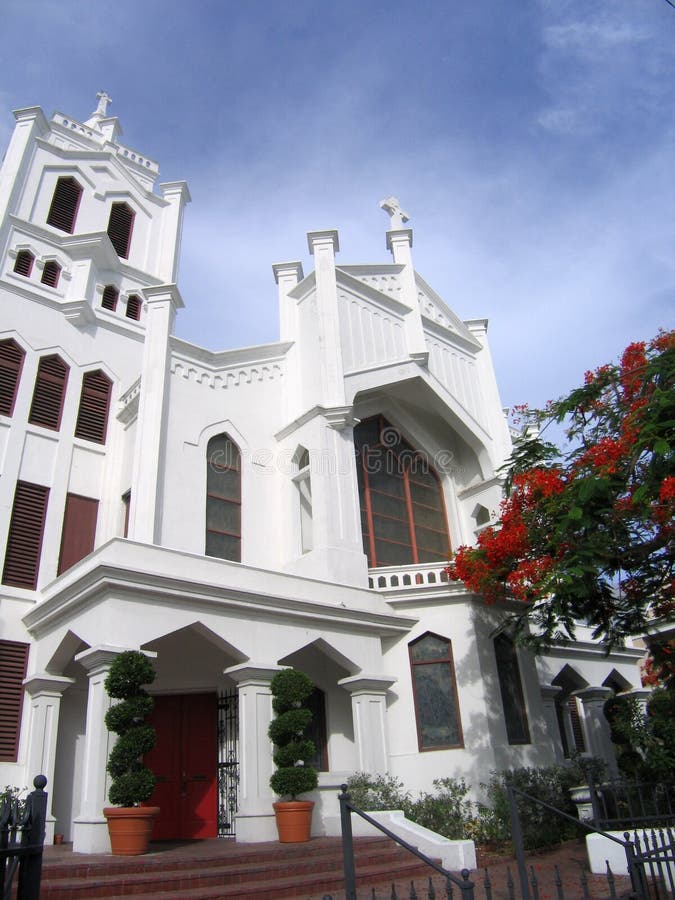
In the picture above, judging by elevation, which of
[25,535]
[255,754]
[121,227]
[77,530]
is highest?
[121,227]

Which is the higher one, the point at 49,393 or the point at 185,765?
the point at 49,393

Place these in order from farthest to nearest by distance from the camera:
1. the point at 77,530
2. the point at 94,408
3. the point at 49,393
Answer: the point at 94,408 < the point at 49,393 < the point at 77,530

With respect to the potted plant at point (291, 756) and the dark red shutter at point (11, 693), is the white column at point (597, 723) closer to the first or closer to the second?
the potted plant at point (291, 756)

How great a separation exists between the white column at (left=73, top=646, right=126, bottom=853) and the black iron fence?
16.7ft

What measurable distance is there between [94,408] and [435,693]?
32.4ft

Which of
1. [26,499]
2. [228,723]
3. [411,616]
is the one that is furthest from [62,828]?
[411,616]

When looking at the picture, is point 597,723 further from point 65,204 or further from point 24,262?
point 65,204

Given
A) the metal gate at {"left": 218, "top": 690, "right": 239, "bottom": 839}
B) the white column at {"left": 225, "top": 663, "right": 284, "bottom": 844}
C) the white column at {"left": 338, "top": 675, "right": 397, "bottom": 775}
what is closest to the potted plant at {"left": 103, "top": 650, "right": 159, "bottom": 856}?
the white column at {"left": 225, "top": 663, "right": 284, "bottom": 844}

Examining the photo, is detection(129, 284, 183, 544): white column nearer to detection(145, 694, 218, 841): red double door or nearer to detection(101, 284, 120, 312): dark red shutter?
detection(145, 694, 218, 841): red double door

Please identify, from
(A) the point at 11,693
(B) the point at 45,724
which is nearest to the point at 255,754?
(B) the point at 45,724

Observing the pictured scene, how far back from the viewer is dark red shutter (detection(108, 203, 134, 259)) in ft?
69.1

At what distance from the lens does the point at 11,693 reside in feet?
41.8

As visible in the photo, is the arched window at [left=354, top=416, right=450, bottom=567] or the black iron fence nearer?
the black iron fence

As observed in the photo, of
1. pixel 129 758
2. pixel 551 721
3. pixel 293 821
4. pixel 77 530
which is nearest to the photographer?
pixel 129 758
